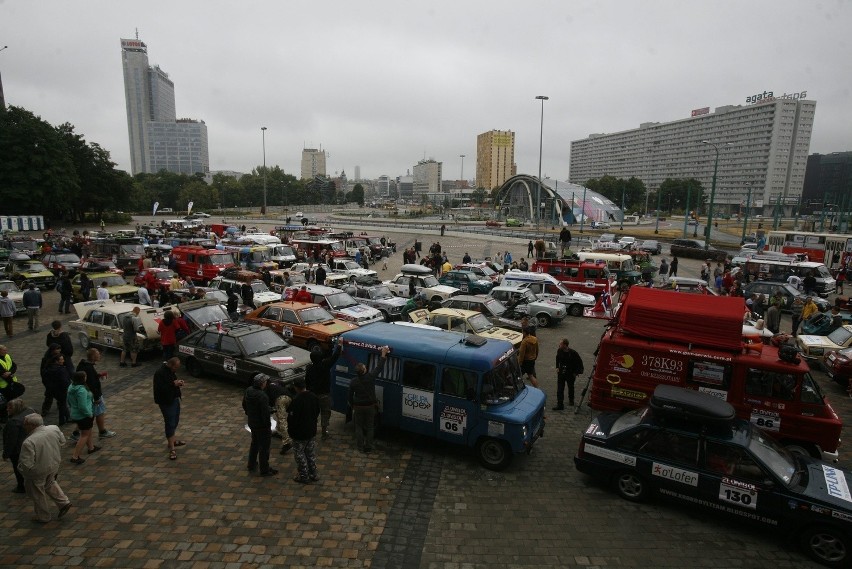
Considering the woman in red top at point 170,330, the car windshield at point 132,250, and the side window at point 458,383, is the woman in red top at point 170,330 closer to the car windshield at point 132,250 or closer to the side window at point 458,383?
the side window at point 458,383

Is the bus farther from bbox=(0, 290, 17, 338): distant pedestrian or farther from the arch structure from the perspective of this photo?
the arch structure

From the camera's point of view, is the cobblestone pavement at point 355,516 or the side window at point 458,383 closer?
the cobblestone pavement at point 355,516

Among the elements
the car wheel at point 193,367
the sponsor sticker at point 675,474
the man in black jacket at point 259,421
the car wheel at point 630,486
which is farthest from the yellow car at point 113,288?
the sponsor sticker at point 675,474

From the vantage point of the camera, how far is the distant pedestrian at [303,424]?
21.9 feet

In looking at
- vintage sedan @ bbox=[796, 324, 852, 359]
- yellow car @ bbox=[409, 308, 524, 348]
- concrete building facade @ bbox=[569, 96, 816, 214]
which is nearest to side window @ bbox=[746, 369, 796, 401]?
yellow car @ bbox=[409, 308, 524, 348]

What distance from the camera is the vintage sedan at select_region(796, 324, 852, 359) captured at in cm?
1316

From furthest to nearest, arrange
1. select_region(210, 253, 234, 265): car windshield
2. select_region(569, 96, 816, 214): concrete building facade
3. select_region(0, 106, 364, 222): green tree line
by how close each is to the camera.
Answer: select_region(569, 96, 816, 214): concrete building facade < select_region(0, 106, 364, 222): green tree line < select_region(210, 253, 234, 265): car windshield

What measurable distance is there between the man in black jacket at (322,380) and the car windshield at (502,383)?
281cm

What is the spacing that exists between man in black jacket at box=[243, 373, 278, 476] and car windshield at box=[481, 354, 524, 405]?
3.27 metres

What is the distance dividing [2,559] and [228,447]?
313cm

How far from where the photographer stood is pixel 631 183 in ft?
463

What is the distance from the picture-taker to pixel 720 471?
6.33 meters

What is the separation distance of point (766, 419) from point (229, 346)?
34.8 feet

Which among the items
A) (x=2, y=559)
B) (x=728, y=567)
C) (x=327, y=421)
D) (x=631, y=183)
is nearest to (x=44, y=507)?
(x=2, y=559)
